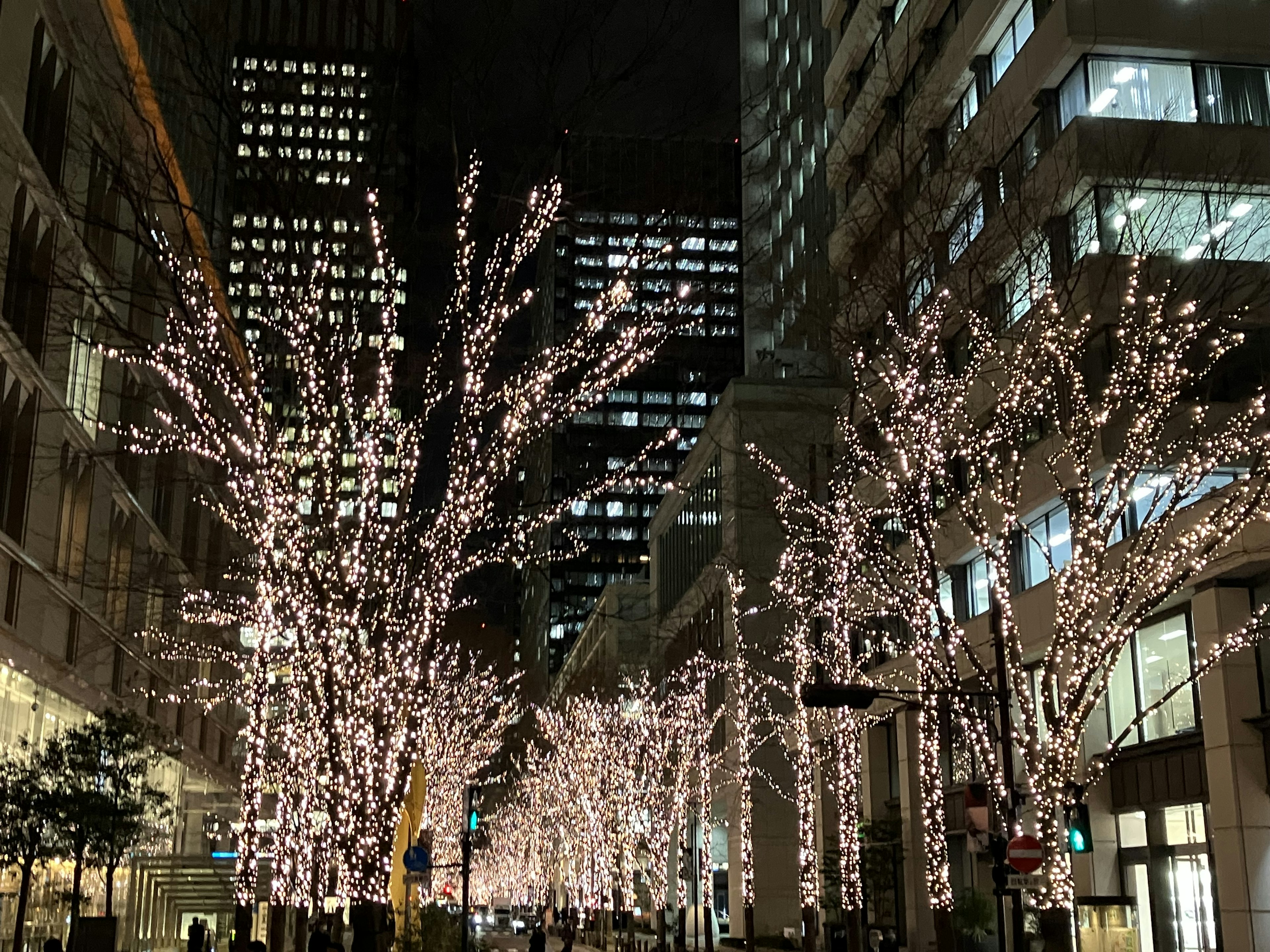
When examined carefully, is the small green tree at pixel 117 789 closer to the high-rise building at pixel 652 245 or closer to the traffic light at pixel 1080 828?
the high-rise building at pixel 652 245

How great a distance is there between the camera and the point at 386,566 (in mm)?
15820

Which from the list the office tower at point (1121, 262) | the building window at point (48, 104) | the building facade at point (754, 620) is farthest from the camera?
the building facade at point (754, 620)

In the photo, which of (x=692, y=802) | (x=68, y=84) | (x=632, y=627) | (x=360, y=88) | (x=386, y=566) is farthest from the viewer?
(x=632, y=627)

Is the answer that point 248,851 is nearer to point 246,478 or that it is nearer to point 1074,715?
point 246,478

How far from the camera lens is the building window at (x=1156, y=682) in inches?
968

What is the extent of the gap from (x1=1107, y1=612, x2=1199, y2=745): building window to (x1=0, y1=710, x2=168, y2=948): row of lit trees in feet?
60.0

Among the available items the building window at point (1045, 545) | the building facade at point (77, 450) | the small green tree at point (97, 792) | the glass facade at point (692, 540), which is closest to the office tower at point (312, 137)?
the building facade at point (77, 450)

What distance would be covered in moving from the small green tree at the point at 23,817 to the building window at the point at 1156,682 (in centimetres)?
1889

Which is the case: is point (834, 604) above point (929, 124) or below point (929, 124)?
below

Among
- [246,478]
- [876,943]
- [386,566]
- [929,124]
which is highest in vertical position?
[929,124]

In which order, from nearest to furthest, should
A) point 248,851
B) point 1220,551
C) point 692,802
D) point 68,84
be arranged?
point 1220,551, point 68,84, point 248,851, point 692,802

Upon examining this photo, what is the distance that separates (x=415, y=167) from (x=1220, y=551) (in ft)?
50.1

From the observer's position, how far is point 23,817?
23.1 metres

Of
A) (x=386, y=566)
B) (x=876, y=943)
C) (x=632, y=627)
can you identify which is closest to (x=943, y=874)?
(x=876, y=943)
